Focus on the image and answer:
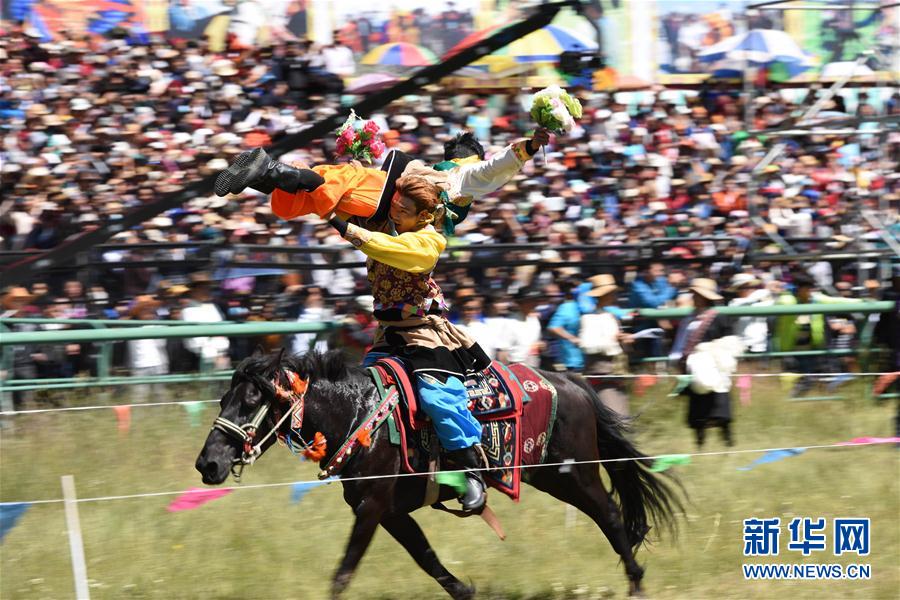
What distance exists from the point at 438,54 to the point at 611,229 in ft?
11.5

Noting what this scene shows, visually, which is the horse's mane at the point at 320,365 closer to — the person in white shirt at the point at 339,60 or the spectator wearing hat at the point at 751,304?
the spectator wearing hat at the point at 751,304

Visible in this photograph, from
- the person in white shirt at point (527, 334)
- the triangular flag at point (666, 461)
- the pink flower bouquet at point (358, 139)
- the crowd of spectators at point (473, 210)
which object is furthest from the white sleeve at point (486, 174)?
the person in white shirt at point (527, 334)

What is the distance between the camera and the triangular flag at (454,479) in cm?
548

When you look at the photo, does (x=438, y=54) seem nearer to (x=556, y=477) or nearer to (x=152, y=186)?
(x=152, y=186)

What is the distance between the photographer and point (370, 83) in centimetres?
1288

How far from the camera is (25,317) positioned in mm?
8906

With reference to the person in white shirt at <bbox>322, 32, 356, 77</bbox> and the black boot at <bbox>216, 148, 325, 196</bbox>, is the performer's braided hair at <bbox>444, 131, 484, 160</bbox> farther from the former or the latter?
the person in white shirt at <bbox>322, 32, 356, 77</bbox>

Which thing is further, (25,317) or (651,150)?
(651,150)

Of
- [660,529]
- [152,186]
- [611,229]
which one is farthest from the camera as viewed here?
[611,229]

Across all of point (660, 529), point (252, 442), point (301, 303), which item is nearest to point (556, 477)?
point (660, 529)

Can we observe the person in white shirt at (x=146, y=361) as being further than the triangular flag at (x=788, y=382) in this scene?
No

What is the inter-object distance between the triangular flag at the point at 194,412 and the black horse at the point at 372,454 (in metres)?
2.65

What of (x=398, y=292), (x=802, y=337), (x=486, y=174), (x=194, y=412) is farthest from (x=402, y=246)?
(x=802, y=337)

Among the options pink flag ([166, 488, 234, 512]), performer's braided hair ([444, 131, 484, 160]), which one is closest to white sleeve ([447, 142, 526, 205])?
performer's braided hair ([444, 131, 484, 160])
